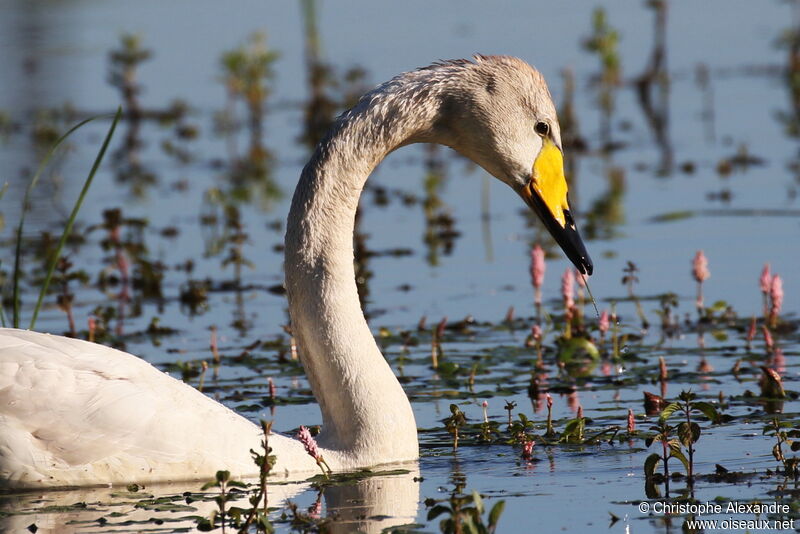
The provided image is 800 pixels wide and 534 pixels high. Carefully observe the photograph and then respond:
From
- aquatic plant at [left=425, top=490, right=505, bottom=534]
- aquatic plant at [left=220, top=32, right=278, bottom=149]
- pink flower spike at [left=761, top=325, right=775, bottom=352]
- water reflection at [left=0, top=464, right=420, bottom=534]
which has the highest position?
aquatic plant at [left=220, top=32, right=278, bottom=149]

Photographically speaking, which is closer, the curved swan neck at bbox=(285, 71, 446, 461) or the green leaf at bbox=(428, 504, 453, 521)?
the green leaf at bbox=(428, 504, 453, 521)

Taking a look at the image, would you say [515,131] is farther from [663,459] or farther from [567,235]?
[663,459]

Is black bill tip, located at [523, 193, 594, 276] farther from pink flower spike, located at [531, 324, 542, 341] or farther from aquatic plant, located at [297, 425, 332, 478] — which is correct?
aquatic plant, located at [297, 425, 332, 478]

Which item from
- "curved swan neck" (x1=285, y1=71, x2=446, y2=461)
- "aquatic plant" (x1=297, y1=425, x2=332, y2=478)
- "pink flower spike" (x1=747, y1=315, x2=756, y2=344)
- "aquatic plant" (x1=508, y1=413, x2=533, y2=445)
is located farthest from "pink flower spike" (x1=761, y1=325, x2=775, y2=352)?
"aquatic plant" (x1=297, y1=425, x2=332, y2=478)

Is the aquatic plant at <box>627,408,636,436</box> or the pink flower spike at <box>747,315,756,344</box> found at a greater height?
the pink flower spike at <box>747,315,756,344</box>

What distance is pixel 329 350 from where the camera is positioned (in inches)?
277

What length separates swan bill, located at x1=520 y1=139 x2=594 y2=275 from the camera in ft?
23.4

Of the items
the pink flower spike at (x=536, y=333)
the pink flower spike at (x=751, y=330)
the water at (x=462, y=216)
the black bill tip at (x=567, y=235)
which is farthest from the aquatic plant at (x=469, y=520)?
the pink flower spike at (x=751, y=330)

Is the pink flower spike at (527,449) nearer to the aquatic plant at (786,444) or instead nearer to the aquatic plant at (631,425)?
the aquatic plant at (631,425)

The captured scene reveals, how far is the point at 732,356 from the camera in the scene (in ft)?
28.9

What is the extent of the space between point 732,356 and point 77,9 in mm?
18750

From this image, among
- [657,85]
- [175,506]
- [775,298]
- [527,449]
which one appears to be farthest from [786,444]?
[657,85]

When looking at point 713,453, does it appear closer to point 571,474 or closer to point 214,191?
point 571,474

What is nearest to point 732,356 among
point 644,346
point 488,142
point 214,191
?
point 644,346
